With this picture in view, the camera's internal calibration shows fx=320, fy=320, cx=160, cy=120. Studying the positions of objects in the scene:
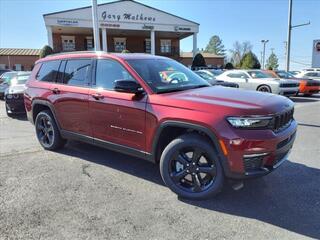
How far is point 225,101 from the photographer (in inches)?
154

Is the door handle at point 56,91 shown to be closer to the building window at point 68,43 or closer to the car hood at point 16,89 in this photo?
the car hood at point 16,89

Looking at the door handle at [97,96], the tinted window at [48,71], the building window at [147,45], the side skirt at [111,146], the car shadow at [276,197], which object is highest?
the building window at [147,45]

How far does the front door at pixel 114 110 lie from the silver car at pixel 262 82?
12.0 m

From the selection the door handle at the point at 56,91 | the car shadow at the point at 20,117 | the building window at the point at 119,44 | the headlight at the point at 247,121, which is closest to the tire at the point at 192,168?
the headlight at the point at 247,121

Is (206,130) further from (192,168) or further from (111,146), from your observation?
(111,146)

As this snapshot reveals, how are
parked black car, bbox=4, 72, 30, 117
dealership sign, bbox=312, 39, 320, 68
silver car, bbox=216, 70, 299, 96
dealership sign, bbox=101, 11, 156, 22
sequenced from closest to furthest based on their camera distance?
1. parked black car, bbox=4, 72, 30, 117
2. silver car, bbox=216, 70, 299, 96
3. dealership sign, bbox=101, 11, 156, 22
4. dealership sign, bbox=312, 39, 320, 68

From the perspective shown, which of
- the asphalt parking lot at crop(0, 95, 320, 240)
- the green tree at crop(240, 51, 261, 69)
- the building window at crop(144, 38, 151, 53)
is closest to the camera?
the asphalt parking lot at crop(0, 95, 320, 240)

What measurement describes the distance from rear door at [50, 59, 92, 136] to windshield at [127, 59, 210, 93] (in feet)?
3.18

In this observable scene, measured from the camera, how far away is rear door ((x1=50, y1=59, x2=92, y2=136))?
5.20 m

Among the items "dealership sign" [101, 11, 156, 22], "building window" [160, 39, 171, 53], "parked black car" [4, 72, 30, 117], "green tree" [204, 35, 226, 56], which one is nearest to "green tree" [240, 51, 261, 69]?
"building window" [160, 39, 171, 53]

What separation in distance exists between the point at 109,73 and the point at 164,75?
0.86 meters

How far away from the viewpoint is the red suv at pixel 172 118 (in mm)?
3660

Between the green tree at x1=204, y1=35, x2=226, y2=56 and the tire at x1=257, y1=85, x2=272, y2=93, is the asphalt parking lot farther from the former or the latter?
the green tree at x1=204, y1=35, x2=226, y2=56

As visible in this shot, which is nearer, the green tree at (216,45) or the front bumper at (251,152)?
the front bumper at (251,152)
